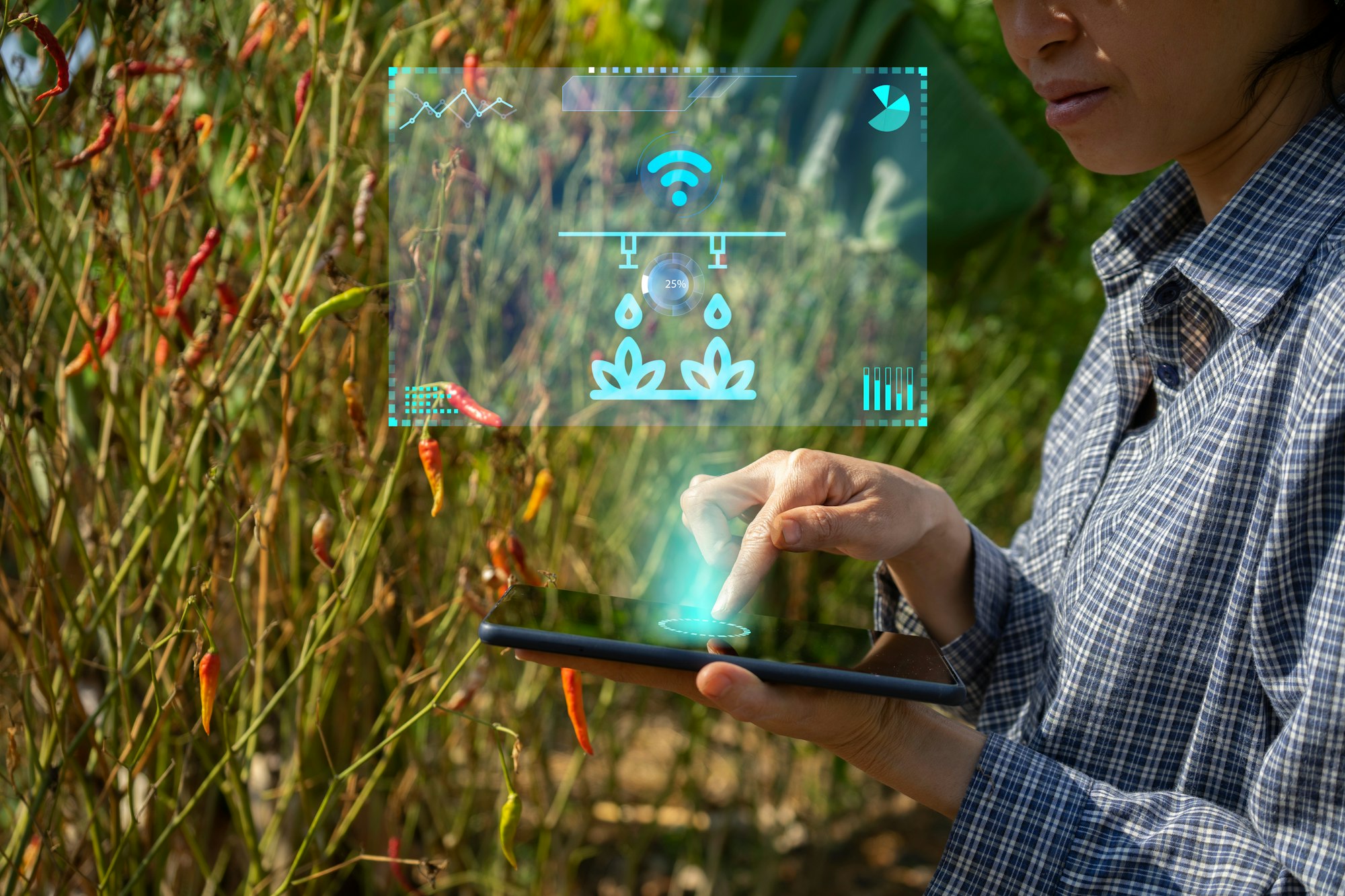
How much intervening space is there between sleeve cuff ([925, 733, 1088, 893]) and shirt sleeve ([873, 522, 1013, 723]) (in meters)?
0.20

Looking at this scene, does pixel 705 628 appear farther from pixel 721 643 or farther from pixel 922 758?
pixel 922 758

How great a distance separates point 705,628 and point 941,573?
0.29 metres

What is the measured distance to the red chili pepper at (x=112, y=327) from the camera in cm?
85

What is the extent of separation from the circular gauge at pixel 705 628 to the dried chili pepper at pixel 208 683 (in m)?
0.34

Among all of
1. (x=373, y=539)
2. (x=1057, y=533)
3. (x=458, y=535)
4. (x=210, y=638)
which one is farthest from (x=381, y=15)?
(x=1057, y=533)

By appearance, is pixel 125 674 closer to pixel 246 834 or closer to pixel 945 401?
pixel 246 834

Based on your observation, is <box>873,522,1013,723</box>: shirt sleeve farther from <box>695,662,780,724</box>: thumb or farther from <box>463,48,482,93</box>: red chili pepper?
<box>463,48,482,93</box>: red chili pepper

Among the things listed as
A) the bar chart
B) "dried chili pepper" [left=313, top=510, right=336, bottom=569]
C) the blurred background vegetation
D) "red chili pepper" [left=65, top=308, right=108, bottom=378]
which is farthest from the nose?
"red chili pepper" [left=65, top=308, right=108, bottom=378]

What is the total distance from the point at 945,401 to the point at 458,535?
57.0 inches

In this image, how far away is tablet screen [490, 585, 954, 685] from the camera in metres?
0.66

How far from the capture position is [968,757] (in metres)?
0.69

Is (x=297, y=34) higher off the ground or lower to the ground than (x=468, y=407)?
higher

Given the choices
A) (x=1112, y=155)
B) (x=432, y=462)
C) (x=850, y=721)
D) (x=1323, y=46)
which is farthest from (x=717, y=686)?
(x=1323, y=46)

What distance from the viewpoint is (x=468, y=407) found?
2.89ft
